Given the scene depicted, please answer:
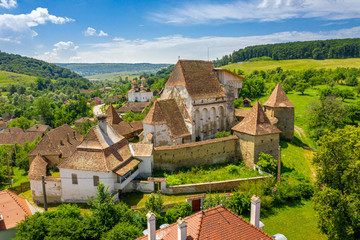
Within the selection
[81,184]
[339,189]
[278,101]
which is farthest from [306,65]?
[81,184]

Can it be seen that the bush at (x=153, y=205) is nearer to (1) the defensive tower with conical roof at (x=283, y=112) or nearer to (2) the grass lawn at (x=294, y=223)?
(2) the grass lawn at (x=294, y=223)

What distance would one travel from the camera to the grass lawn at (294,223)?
2109cm

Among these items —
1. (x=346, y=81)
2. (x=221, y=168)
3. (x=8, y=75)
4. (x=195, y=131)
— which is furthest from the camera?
(x=8, y=75)

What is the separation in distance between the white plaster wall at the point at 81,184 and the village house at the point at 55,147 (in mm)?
11427

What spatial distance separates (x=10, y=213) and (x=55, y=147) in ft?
63.9

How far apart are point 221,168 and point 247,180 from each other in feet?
16.0

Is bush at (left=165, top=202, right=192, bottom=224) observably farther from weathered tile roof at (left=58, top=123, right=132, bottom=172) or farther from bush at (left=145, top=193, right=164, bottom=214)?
weathered tile roof at (left=58, top=123, right=132, bottom=172)

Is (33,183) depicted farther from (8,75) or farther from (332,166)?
(8,75)

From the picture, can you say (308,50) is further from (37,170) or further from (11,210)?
(11,210)

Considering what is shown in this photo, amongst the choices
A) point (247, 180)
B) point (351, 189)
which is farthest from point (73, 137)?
point (351, 189)

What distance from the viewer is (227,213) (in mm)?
12914

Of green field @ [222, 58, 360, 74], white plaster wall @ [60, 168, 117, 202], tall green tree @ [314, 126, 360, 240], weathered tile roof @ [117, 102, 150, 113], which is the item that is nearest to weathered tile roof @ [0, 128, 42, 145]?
white plaster wall @ [60, 168, 117, 202]

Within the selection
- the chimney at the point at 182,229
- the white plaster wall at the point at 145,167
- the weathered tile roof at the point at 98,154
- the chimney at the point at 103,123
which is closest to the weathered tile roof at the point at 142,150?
the white plaster wall at the point at 145,167

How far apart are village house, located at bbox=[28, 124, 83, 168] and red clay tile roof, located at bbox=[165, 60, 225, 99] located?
60.7ft
